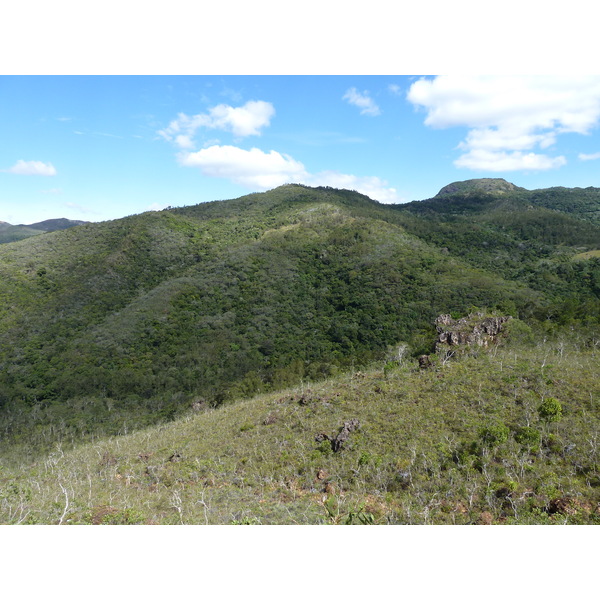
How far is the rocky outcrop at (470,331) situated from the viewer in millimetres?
19047

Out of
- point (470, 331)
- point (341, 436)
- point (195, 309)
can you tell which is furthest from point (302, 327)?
point (341, 436)

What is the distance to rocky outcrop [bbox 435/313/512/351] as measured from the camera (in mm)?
19047

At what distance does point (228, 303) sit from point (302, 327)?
15171 mm

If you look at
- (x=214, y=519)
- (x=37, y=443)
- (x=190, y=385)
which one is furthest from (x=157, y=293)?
(x=214, y=519)

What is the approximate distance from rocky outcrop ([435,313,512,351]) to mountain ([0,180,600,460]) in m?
1.79

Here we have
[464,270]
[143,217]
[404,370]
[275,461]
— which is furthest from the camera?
[143,217]

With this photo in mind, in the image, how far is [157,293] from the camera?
60.5 meters

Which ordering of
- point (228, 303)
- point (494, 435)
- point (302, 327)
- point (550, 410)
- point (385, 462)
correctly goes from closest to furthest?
point (385, 462), point (494, 435), point (550, 410), point (302, 327), point (228, 303)

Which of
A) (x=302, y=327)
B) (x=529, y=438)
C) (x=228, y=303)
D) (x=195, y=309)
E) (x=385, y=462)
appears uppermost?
(x=228, y=303)

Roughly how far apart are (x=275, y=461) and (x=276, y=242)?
67108 mm

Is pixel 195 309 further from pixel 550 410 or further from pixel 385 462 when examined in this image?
pixel 550 410

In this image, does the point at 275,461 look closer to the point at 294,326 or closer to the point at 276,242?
the point at 294,326

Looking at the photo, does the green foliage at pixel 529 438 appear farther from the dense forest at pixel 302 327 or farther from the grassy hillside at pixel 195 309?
the grassy hillside at pixel 195 309

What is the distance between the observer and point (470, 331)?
64.8ft
